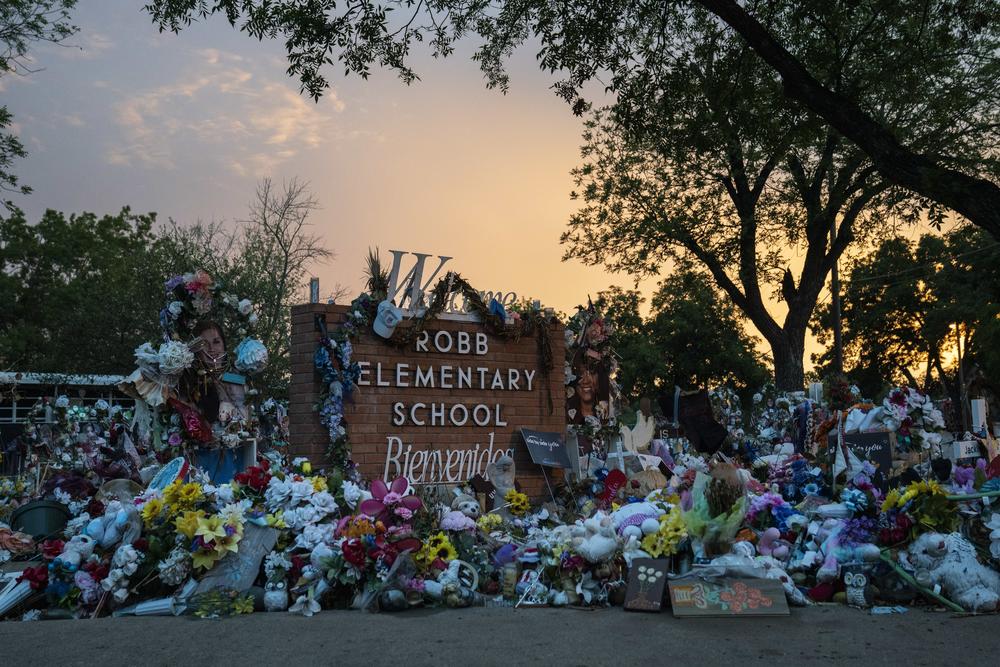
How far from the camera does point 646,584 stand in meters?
8.28

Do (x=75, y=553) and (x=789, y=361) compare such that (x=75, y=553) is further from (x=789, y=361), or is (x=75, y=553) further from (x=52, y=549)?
(x=789, y=361)

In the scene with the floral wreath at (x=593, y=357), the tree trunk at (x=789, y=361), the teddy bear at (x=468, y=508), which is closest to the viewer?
the teddy bear at (x=468, y=508)

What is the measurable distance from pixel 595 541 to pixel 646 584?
59cm

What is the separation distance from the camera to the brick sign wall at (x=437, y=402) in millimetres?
12016

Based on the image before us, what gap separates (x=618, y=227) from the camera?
26953 millimetres

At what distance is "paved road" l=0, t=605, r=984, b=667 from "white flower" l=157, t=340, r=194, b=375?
3971 mm

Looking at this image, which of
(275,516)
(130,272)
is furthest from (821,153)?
(130,272)

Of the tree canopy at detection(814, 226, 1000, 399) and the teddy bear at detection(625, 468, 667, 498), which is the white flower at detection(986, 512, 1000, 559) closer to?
the teddy bear at detection(625, 468, 667, 498)

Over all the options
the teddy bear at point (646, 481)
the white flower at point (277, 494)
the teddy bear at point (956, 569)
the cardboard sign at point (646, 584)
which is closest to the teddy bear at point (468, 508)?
the white flower at point (277, 494)

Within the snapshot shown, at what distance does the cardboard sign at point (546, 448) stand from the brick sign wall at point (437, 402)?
0.59ft

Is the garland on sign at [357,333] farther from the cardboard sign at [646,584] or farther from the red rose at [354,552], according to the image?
the cardboard sign at [646,584]

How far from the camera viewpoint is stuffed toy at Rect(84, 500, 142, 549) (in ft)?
28.6

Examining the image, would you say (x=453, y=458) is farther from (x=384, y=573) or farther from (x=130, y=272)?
(x=130, y=272)

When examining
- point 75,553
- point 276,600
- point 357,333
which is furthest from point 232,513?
point 357,333
